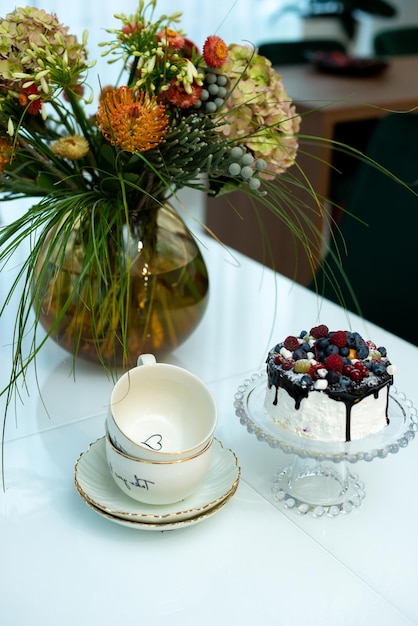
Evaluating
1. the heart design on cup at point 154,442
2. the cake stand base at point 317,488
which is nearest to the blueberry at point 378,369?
the cake stand base at point 317,488

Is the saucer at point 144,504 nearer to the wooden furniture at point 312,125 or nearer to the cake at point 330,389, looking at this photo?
the cake at point 330,389

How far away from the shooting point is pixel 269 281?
1.45 metres

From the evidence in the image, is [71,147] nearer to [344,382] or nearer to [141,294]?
[141,294]

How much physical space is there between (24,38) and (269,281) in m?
0.69

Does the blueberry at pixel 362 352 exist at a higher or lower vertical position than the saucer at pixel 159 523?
higher

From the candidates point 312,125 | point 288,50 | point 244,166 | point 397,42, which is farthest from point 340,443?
point 397,42

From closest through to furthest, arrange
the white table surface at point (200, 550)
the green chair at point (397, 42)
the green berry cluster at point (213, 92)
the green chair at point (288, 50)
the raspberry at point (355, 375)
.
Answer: the white table surface at point (200, 550), the raspberry at point (355, 375), the green berry cluster at point (213, 92), the green chair at point (288, 50), the green chair at point (397, 42)

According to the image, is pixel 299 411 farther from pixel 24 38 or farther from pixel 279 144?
pixel 24 38

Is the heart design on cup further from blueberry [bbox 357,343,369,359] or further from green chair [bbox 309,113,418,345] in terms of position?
green chair [bbox 309,113,418,345]

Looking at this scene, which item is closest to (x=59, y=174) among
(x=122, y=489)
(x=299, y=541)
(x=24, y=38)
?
(x=24, y=38)

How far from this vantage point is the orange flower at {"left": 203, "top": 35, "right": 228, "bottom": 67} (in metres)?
0.90

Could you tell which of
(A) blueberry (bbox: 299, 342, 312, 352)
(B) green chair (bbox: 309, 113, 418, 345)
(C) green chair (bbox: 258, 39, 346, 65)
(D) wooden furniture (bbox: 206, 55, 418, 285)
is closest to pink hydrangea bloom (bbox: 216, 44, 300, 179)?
(A) blueberry (bbox: 299, 342, 312, 352)

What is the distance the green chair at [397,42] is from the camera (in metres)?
4.19

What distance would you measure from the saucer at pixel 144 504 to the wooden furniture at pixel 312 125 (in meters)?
1.79
